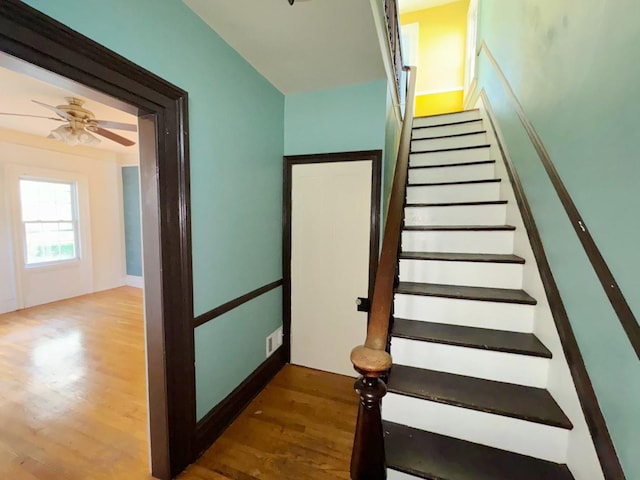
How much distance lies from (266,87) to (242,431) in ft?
8.24

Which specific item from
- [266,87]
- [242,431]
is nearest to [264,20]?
[266,87]

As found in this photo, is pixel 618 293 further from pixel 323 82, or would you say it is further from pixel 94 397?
pixel 94 397

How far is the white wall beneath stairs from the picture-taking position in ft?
12.5

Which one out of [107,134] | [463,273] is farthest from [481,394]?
[107,134]

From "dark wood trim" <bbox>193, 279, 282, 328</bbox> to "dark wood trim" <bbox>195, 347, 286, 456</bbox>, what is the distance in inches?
23.8

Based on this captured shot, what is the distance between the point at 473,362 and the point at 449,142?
236 cm

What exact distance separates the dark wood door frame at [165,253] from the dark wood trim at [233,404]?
10cm

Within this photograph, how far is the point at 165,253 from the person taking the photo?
138 cm

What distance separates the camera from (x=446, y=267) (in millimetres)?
1732

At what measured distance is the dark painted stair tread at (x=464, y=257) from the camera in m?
1.64

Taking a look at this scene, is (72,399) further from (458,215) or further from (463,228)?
(458,215)

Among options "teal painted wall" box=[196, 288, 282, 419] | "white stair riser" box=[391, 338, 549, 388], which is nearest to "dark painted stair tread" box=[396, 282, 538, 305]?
"white stair riser" box=[391, 338, 549, 388]

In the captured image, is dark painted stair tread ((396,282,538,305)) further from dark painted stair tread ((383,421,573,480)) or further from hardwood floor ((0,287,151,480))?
hardwood floor ((0,287,151,480))

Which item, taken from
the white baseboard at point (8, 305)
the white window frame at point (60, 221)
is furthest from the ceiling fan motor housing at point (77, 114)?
the white baseboard at point (8, 305)
